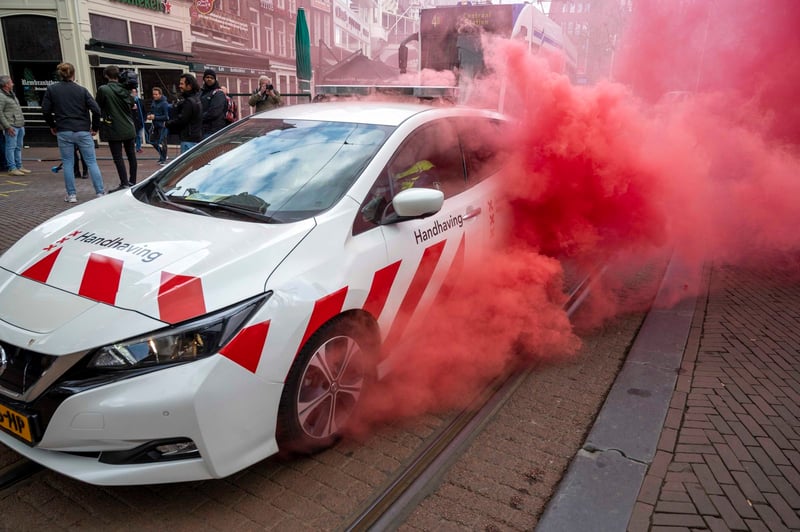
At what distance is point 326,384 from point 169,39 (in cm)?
2200

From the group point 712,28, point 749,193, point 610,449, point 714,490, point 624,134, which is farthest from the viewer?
point 712,28

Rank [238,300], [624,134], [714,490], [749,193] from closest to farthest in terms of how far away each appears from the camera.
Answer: [238,300], [714,490], [624,134], [749,193]

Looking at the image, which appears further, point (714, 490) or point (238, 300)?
point (714, 490)

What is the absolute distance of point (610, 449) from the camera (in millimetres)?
3240

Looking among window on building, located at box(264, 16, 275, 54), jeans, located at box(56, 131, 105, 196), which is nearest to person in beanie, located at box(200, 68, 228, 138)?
jeans, located at box(56, 131, 105, 196)

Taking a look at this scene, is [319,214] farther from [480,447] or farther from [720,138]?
[720,138]

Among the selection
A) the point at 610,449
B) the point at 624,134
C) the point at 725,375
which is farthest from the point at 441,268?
the point at 624,134

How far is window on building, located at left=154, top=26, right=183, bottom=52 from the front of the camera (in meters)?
20.9

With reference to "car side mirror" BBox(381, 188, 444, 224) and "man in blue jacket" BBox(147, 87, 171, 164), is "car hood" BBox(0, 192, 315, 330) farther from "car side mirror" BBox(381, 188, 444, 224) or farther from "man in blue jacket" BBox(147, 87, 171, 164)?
"man in blue jacket" BBox(147, 87, 171, 164)

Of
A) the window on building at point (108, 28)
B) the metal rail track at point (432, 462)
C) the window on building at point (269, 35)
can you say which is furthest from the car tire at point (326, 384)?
the window on building at point (269, 35)

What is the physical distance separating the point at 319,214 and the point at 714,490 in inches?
95.5

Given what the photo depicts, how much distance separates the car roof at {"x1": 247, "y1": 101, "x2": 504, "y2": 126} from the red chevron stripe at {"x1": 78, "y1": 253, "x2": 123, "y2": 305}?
1.71 m

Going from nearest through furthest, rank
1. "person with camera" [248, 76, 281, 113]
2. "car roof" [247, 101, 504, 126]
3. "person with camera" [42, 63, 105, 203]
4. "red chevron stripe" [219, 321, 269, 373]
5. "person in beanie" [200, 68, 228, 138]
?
1. "red chevron stripe" [219, 321, 269, 373]
2. "car roof" [247, 101, 504, 126]
3. "person with camera" [42, 63, 105, 203]
4. "person in beanie" [200, 68, 228, 138]
5. "person with camera" [248, 76, 281, 113]

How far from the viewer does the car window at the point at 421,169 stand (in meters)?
3.29
